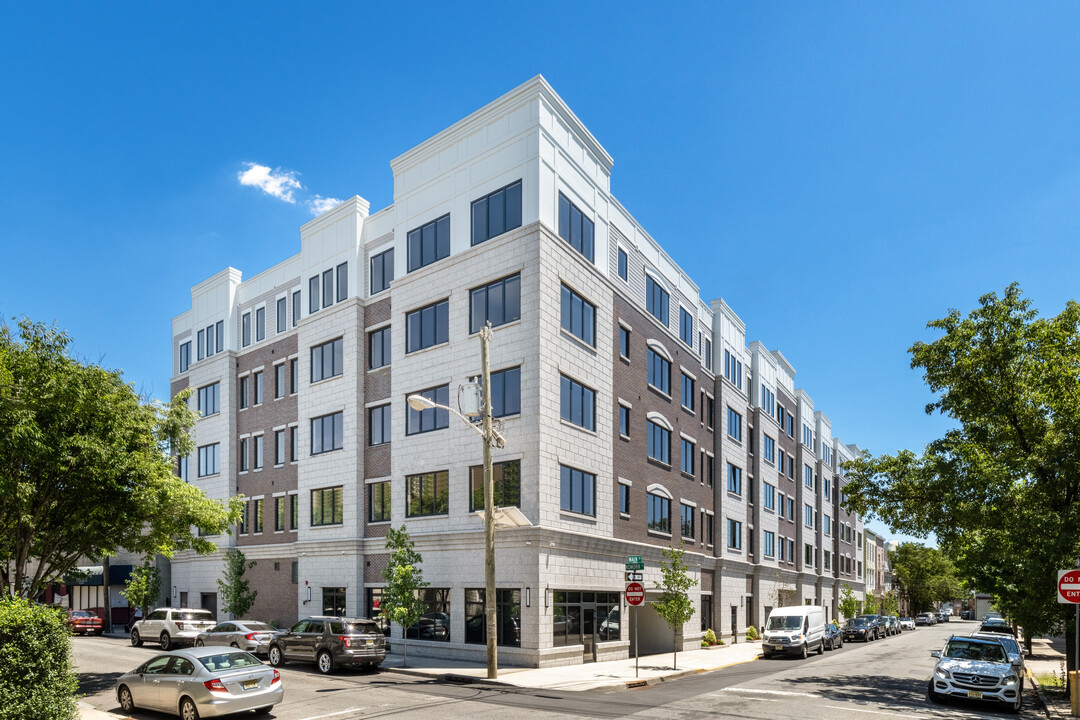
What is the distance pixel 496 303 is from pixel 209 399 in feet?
77.8

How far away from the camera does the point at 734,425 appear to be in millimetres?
50281

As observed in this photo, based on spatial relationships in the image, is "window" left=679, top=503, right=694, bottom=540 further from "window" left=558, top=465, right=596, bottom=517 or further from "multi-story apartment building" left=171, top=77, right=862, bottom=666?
"window" left=558, top=465, right=596, bottom=517

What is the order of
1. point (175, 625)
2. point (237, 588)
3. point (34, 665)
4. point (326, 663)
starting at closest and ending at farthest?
1. point (34, 665)
2. point (326, 663)
3. point (175, 625)
4. point (237, 588)

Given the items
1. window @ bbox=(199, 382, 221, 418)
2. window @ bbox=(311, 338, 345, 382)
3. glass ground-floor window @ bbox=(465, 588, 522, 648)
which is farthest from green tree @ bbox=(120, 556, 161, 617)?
glass ground-floor window @ bbox=(465, 588, 522, 648)

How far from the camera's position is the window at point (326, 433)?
119 feet

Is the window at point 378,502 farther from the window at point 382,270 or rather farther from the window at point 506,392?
the window at point 382,270

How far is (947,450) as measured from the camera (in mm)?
28062

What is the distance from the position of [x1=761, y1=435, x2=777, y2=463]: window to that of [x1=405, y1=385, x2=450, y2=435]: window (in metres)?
30.4

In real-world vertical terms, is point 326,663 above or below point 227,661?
below

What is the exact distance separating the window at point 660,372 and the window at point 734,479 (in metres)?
11.4

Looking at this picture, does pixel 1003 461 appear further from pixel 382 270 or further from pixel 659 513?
pixel 382 270

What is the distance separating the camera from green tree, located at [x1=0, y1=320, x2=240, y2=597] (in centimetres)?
1925

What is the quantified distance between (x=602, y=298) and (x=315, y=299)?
1464 centimetres

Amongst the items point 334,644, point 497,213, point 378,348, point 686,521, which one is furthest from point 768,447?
point 334,644
